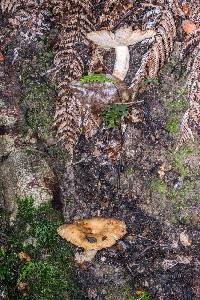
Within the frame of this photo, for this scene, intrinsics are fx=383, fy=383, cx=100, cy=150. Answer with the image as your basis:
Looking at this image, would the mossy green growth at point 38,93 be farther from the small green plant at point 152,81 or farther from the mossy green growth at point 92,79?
the small green plant at point 152,81

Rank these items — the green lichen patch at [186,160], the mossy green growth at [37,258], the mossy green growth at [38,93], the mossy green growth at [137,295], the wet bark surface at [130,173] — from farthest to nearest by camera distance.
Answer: the mossy green growth at [38,93] → the green lichen patch at [186,160] → the wet bark surface at [130,173] → the mossy green growth at [137,295] → the mossy green growth at [37,258]

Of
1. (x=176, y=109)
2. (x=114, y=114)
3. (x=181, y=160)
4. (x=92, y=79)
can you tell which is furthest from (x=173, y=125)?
(x=92, y=79)

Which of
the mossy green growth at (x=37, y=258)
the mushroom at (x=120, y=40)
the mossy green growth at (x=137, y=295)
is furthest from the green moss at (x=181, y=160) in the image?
the mossy green growth at (x=37, y=258)

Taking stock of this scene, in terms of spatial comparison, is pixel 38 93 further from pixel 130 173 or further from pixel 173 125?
pixel 173 125

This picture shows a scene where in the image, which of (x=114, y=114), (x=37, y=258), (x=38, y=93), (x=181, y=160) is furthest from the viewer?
(x=38, y=93)

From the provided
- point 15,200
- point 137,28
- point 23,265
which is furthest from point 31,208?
point 137,28

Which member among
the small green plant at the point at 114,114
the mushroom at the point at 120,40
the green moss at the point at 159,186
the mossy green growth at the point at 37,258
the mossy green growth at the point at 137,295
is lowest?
the mossy green growth at the point at 137,295
